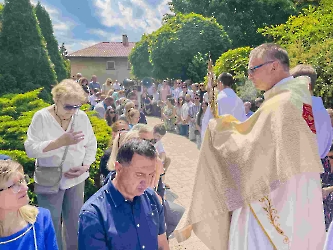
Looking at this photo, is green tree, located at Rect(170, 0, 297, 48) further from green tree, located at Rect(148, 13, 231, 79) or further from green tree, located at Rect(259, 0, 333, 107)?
green tree, located at Rect(259, 0, 333, 107)

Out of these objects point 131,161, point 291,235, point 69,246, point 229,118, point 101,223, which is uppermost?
point 229,118

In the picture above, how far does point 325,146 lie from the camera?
4.26 meters

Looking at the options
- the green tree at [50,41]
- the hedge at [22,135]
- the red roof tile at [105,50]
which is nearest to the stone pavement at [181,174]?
the hedge at [22,135]

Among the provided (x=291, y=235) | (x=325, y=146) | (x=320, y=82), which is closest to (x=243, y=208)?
(x=291, y=235)

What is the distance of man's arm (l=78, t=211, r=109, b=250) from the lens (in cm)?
236

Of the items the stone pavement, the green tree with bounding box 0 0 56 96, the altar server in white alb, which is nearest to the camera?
the stone pavement

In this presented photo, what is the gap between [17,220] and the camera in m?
2.77

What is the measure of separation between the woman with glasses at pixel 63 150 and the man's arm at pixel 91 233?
1.68 m

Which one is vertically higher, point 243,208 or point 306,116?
point 306,116

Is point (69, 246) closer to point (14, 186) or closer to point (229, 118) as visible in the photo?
point (14, 186)

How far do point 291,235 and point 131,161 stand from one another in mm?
1194

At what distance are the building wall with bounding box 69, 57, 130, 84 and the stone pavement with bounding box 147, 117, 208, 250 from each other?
3659 centimetres

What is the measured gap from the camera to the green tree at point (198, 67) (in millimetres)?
21641

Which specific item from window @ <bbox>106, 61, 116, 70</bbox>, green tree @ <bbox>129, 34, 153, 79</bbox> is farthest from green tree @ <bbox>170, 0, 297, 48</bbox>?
window @ <bbox>106, 61, 116, 70</bbox>
